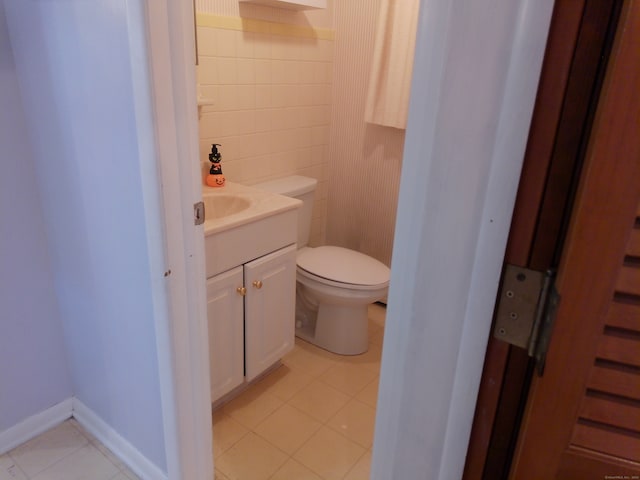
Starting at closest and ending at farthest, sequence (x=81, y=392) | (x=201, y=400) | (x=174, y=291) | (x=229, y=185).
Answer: (x=174, y=291)
(x=201, y=400)
(x=81, y=392)
(x=229, y=185)

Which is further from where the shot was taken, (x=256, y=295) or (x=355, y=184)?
(x=355, y=184)

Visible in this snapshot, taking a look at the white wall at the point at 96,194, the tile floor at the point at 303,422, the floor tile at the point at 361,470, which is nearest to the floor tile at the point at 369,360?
the tile floor at the point at 303,422

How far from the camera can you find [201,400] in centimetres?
133

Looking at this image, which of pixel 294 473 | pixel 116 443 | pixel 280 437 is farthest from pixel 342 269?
pixel 116 443

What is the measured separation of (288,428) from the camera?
1743 millimetres

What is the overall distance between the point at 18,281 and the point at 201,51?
3.46 ft

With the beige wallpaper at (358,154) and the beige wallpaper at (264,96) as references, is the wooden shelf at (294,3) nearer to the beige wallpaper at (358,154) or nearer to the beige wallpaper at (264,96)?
the beige wallpaper at (264,96)

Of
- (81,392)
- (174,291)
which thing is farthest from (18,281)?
(174,291)

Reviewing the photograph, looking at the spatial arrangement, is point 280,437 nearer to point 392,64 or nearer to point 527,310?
point 527,310

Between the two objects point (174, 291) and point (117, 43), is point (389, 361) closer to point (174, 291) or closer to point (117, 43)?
point (174, 291)

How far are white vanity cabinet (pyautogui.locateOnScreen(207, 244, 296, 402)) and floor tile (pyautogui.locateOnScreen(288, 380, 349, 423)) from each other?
0.19m

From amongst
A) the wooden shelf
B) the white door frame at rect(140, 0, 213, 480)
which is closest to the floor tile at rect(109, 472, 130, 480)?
the white door frame at rect(140, 0, 213, 480)

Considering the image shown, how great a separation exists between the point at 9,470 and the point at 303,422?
3.26 ft

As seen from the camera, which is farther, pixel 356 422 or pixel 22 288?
pixel 356 422
